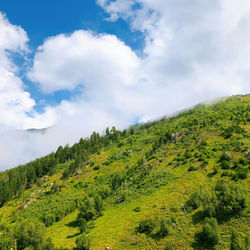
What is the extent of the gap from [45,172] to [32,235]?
116 m

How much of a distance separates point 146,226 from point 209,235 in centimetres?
1804

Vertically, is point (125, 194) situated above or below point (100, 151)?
below

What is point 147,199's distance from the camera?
2611 inches

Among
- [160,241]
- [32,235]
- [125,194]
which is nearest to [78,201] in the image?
[125,194]

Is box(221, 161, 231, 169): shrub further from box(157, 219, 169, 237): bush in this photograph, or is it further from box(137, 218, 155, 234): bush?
box(137, 218, 155, 234): bush

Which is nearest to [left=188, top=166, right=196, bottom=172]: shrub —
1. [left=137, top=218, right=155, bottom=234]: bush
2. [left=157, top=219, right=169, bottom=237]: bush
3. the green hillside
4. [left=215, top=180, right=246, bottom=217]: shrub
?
the green hillside

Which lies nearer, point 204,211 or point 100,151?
point 204,211

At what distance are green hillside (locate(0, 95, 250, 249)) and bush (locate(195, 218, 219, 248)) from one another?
0.20 m

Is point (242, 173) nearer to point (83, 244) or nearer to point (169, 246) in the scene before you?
point (169, 246)

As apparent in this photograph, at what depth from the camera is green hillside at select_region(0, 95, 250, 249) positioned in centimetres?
4097

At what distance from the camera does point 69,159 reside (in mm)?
173250

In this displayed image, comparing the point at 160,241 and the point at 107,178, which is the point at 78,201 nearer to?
the point at 107,178

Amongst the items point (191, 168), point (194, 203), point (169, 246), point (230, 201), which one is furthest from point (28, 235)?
point (191, 168)

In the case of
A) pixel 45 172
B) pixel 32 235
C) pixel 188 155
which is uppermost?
pixel 45 172
